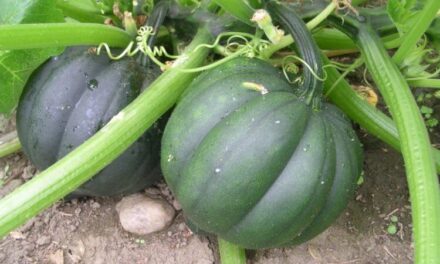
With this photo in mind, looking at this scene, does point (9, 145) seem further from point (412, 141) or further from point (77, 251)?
point (412, 141)

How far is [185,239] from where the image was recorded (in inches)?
86.5

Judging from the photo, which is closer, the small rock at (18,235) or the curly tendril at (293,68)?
the curly tendril at (293,68)

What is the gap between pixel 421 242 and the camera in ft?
4.93

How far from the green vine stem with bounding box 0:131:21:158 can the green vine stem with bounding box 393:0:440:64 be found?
1.30 meters

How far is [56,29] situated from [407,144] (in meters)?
0.93

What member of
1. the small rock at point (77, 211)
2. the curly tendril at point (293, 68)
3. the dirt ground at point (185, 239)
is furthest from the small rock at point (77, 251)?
the curly tendril at point (293, 68)

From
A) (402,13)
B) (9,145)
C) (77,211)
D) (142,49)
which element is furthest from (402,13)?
(9,145)

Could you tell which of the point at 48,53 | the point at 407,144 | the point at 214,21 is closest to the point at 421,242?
the point at 407,144

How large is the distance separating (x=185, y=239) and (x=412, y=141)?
0.84 metres

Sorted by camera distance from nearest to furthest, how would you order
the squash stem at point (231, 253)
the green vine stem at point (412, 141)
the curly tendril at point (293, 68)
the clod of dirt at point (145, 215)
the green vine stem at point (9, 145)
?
1. the green vine stem at point (412, 141)
2. the curly tendril at point (293, 68)
3. the squash stem at point (231, 253)
4. the clod of dirt at point (145, 215)
5. the green vine stem at point (9, 145)

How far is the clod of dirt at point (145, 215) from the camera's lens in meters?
2.18

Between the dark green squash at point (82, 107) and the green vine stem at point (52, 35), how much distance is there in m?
0.11

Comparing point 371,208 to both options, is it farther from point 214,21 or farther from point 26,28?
point 26,28

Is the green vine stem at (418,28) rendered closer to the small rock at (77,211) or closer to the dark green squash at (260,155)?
the dark green squash at (260,155)
